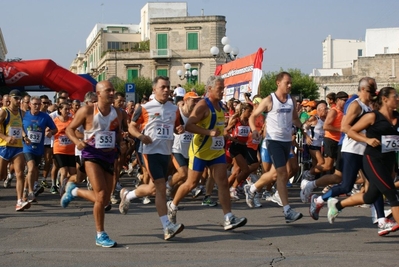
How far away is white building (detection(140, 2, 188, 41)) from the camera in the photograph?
8806 cm

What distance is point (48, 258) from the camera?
723 cm

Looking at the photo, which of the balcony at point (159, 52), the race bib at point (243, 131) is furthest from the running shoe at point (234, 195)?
the balcony at point (159, 52)

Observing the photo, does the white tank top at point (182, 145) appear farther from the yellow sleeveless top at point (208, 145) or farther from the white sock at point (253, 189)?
the yellow sleeveless top at point (208, 145)

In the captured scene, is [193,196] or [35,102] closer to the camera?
[35,102]

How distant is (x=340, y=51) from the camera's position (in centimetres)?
10212

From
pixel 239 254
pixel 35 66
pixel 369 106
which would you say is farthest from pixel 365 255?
pixel 35 66

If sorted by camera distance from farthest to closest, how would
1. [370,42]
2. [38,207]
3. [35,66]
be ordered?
[370,42] < [35,66] < [38,207]

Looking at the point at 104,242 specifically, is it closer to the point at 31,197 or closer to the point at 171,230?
the point at 171,230

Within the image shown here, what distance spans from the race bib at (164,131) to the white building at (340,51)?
94.9 meters

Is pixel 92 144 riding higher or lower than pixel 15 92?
lower

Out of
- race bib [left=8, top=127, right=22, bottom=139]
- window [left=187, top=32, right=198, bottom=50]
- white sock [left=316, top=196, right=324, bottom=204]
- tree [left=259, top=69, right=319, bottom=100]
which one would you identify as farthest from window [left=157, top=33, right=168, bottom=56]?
white sock [left=316, top=196, right=324, bottom=204]

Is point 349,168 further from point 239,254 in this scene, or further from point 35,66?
point 35,66

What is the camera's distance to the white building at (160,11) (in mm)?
88062

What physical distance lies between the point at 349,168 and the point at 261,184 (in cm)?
206
